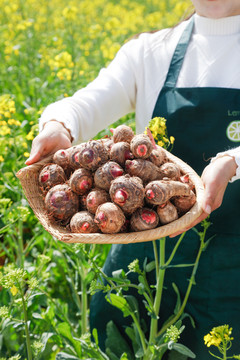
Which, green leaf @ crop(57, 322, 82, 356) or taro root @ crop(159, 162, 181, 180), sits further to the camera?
green leaf @ crop(57, 322, 82, 356)

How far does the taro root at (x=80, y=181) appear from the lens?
1.26 meters

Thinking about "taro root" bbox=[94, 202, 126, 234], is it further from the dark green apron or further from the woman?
the dark green apron

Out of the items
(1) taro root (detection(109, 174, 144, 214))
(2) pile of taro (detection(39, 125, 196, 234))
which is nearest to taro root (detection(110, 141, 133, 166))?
(2) pile of taro (detection(39, 125, 196, 234))

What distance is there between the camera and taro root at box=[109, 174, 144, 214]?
1154 millimetres

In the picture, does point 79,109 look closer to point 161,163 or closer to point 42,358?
point 161,163

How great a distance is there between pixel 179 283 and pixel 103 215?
0.62 metres

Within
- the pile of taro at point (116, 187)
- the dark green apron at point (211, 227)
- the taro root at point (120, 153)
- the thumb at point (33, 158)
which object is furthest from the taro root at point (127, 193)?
the dark green apron at point (211, 227)

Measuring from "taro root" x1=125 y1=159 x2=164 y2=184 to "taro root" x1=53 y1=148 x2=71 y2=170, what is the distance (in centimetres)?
21

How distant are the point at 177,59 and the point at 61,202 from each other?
2.59 ft

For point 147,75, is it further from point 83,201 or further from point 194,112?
point 83,201

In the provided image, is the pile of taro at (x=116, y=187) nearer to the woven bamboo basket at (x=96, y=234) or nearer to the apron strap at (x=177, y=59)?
the woven bamboo basket at (x=96, y=234)

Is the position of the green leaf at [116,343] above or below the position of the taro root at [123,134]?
below

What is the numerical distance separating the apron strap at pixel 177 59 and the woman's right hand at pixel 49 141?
47 centimetres

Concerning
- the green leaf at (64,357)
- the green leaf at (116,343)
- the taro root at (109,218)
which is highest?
the taro root at (109,218)
